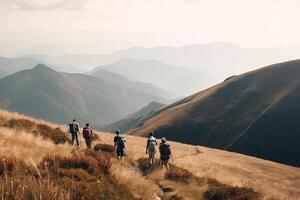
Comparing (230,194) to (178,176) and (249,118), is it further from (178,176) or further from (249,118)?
(249,118)

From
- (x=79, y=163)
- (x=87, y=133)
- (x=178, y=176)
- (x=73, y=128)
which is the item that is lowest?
(x=178, y=176)

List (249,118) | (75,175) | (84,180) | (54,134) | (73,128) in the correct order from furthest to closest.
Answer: (249,118) < (54,134) < (73,128) < (75,175) < (84,180)

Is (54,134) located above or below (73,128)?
below

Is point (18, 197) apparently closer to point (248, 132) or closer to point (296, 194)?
point (296, 194)

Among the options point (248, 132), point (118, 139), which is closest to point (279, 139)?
point (248, 132)

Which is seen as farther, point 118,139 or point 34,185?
point 118,139

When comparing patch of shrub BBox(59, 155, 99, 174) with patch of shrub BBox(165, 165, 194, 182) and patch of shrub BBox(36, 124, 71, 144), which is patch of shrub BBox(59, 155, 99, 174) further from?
patch of shrub BBox(36, 124, 71, 144)

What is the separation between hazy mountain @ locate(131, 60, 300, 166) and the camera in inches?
5051

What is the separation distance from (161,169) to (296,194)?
18.7m

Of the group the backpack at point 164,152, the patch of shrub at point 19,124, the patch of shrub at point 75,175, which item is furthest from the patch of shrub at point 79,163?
the patch of shrub at point 19,124

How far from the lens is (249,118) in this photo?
476ft

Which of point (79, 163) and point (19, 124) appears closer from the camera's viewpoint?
point (79, 163)

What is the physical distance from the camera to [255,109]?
15100 cm

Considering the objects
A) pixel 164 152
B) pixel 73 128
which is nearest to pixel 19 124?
pixel 73 128
